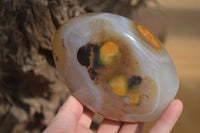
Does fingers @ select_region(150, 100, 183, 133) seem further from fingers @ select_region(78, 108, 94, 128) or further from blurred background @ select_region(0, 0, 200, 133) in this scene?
blurred background @ select_region(0, 0, 200, 133)

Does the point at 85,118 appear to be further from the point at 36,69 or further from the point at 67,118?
the point at 36,69

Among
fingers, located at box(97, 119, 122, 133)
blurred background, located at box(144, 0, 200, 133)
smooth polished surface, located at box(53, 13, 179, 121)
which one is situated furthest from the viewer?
blurred background, located at box(144, 0, 200, 133)

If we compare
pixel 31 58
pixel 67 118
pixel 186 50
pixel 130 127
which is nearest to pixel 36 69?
pixel 31 58

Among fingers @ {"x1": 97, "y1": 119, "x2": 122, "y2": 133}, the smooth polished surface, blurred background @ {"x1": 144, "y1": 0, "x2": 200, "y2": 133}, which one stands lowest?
blurred background @ {"x1": 144, "y1": 0, "x2": 200, "y2": 133}

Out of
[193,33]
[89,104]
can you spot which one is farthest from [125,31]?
[193,33]

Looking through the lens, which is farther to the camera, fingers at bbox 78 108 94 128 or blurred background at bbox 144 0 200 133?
blurred background at bbox 144 0 200 133

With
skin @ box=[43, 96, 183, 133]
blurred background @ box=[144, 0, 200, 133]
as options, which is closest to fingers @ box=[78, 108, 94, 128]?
skin @ box=[43, 96, 183, 133]

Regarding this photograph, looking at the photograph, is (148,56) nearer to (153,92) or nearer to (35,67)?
(153,92)

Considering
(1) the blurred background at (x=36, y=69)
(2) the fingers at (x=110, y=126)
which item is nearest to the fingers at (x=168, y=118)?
(2) the fingers at (x=110, y=126)
